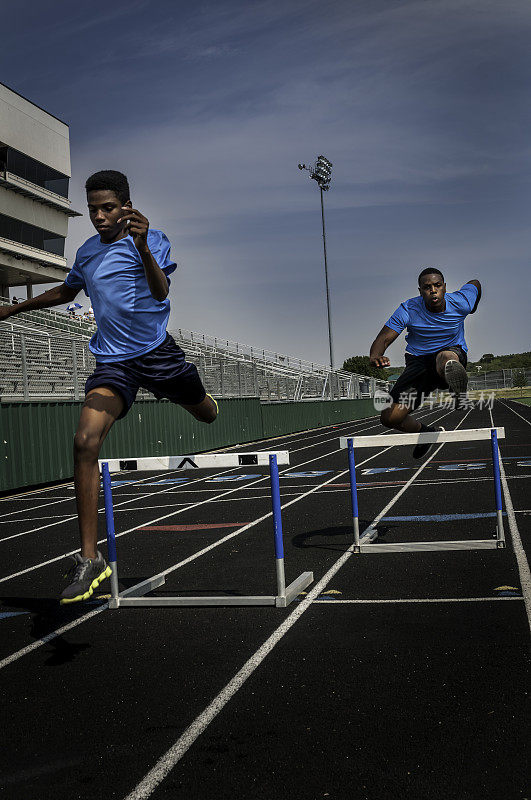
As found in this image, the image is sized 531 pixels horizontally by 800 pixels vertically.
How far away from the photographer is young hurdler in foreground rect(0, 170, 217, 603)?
396 cm

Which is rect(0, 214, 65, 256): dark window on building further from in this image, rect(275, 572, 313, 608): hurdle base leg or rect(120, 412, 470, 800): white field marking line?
rect(120, 412, 470, 800): white field marking line

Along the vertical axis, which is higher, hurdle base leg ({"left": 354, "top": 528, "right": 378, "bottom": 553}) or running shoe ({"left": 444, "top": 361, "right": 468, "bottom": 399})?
running shoe ({"left": 444, "top": 361, "right": 468, "bottom": 399})

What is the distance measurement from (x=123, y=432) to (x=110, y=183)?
602 inches

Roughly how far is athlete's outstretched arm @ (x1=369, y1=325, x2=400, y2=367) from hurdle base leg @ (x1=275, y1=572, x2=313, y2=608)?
6.20ft

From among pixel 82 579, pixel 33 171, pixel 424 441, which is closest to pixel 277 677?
pixel 82 579

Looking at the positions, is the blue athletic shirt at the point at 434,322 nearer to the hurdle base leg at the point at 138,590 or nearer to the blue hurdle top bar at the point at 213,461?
the blue hurdle top bar at the point at 213,461

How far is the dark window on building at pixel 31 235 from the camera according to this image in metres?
35.1

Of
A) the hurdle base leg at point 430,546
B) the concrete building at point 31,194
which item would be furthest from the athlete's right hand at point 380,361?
the concrete building at point 31,194

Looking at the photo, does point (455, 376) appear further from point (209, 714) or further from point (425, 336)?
point (209, 714)

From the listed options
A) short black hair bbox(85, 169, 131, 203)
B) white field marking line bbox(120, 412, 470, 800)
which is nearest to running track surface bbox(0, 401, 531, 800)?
white field marking line bbox(120, 412, 470, 800)

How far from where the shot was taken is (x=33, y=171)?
36.6m

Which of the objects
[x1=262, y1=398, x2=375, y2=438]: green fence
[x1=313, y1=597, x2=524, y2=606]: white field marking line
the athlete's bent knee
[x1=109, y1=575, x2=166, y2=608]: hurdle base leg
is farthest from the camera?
[x1=262, y1=398, x2=375, y2=438]: green fence

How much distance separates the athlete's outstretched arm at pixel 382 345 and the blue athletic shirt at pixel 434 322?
5cm

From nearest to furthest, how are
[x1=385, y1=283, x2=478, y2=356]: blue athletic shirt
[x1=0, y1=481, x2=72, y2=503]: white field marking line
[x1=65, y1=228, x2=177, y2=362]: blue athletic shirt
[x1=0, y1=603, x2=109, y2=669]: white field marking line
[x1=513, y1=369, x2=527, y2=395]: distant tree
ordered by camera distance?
[x1=65, y1=228, x2=177, y2=362]: blue athletic shirt, [x1=0, y1=603, x2=109, y2=669]: white field marking line, [x1=385, y1=283, x2=478, y2=356]: blue athletic shirt, [x1=0, y1=481, x2=72, y2=503]: white field marking line, [x1=513, y1=369, x2=527, y2=395]: distant tree
